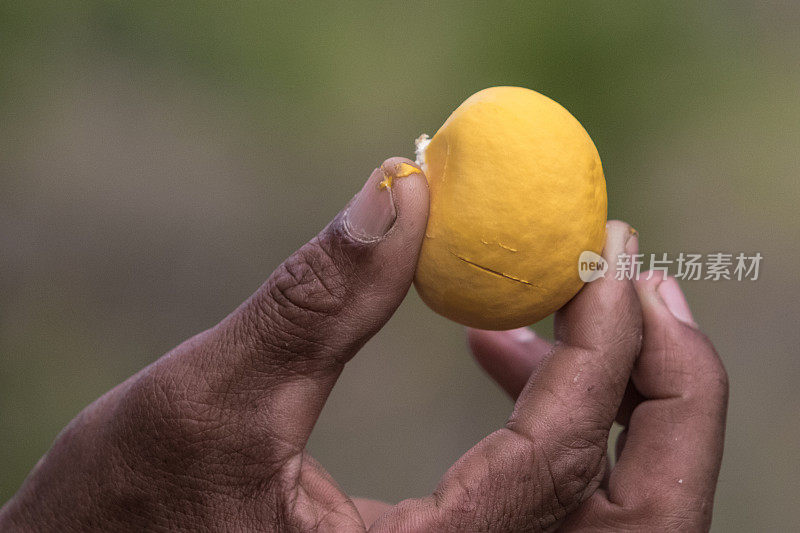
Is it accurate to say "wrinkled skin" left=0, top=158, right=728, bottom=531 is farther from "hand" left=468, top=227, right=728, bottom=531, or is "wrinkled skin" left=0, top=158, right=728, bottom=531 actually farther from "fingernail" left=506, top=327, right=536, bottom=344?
"fingernail" left=506, top=327, right=536, bottom=344

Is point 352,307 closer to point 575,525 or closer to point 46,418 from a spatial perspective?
point 575,525

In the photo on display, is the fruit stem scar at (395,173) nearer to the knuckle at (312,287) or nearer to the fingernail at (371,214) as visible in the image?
the fingernail at (371,214)

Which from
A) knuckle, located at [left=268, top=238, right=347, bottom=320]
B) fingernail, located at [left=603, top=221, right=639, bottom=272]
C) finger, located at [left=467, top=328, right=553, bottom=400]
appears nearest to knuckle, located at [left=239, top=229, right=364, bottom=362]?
knuckle, located at [left=268, top=238, right=347, bottom=320]

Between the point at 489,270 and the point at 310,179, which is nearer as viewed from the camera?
the point at 489,270

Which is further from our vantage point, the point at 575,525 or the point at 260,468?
the point at 575,525

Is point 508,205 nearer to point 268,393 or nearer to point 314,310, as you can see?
point 314,310

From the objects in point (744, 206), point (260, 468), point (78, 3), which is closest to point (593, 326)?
point (260, 468)

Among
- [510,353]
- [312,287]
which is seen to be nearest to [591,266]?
[312,287]
